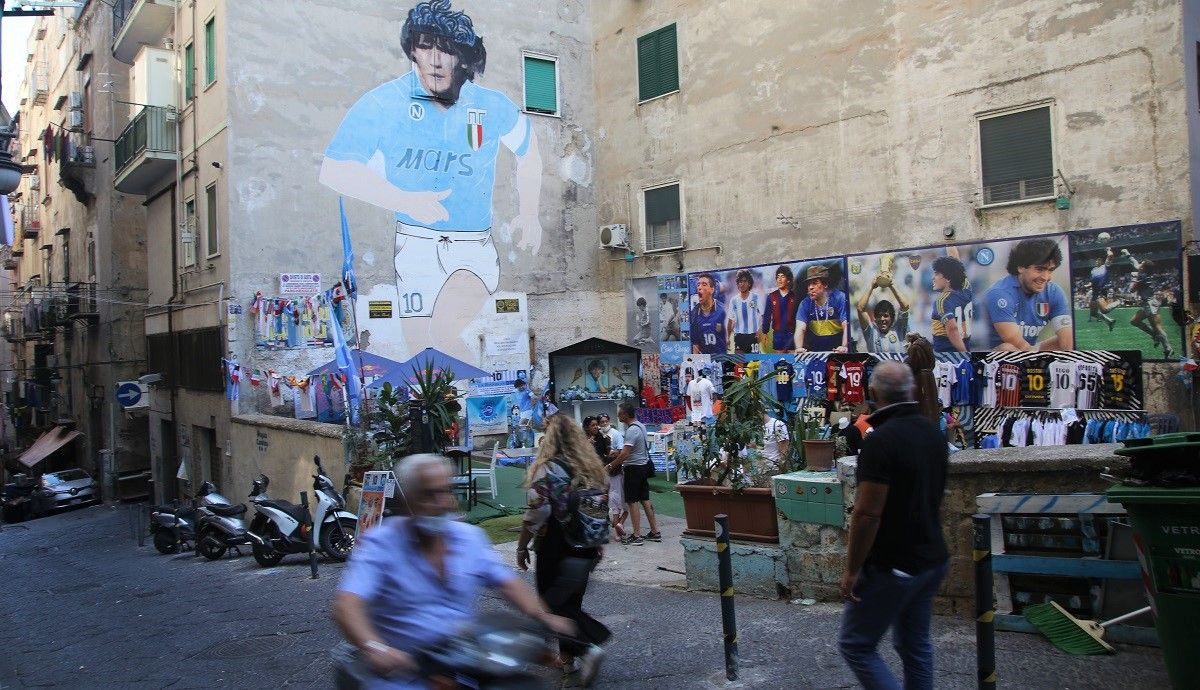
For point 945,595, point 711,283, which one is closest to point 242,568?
point 945,595

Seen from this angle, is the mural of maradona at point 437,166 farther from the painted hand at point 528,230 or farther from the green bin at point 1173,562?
the green bin at point 1173,562

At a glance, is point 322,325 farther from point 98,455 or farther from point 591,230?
point 98,455

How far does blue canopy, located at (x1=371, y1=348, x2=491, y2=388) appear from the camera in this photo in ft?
63.9

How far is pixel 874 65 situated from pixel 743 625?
13065 mm

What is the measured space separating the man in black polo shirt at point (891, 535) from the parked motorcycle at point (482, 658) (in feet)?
5.04

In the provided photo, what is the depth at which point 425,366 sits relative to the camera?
20.0 m

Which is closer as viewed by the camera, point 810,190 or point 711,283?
point 810,190

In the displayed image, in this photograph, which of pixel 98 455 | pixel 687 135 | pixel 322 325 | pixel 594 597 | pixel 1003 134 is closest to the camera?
pixel 594 597

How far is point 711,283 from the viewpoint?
19719 millimetres

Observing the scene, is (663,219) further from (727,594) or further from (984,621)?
(984,621)

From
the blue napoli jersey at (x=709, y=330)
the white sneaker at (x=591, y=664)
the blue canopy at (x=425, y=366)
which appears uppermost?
the blue napoli jersey at (x=709, y=330)

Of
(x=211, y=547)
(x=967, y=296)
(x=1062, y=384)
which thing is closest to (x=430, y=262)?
(x=211, y=547)

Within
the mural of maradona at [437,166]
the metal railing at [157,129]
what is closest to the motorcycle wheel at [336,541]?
the mural of maradona at [437,166]

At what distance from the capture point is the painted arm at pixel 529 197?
71.1 ft
